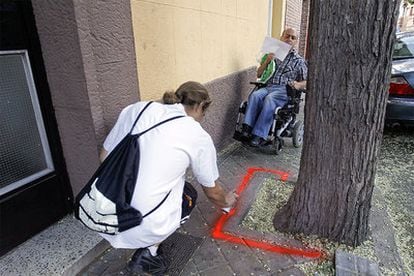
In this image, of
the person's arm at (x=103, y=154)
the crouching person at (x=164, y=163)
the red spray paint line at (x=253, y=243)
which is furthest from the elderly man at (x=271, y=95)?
the person's arm at (x=103, y=154)

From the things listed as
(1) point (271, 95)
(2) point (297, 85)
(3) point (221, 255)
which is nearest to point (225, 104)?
(1) point (271, 95)

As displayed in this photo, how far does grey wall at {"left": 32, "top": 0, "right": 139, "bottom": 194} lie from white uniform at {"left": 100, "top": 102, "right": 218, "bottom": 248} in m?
0.36

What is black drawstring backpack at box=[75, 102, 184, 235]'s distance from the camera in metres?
1.68

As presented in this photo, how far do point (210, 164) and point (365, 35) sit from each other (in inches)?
46.8

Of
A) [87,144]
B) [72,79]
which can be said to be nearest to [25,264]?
[87,144]

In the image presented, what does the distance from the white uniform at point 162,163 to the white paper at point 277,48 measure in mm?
2465

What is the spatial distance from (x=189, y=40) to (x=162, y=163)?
6.56 ft

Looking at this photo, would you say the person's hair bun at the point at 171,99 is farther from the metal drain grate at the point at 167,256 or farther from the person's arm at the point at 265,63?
the person's arm at the point at 265,63

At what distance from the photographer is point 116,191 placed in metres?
1.68

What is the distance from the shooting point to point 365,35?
71.4 inches

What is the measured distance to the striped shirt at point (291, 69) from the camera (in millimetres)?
4031

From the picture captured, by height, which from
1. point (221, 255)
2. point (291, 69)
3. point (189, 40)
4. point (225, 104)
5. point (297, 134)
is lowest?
point (221, 255)

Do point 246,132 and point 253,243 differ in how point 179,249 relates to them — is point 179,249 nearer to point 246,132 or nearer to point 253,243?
point 253,243

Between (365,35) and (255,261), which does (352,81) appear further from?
(255,261)
